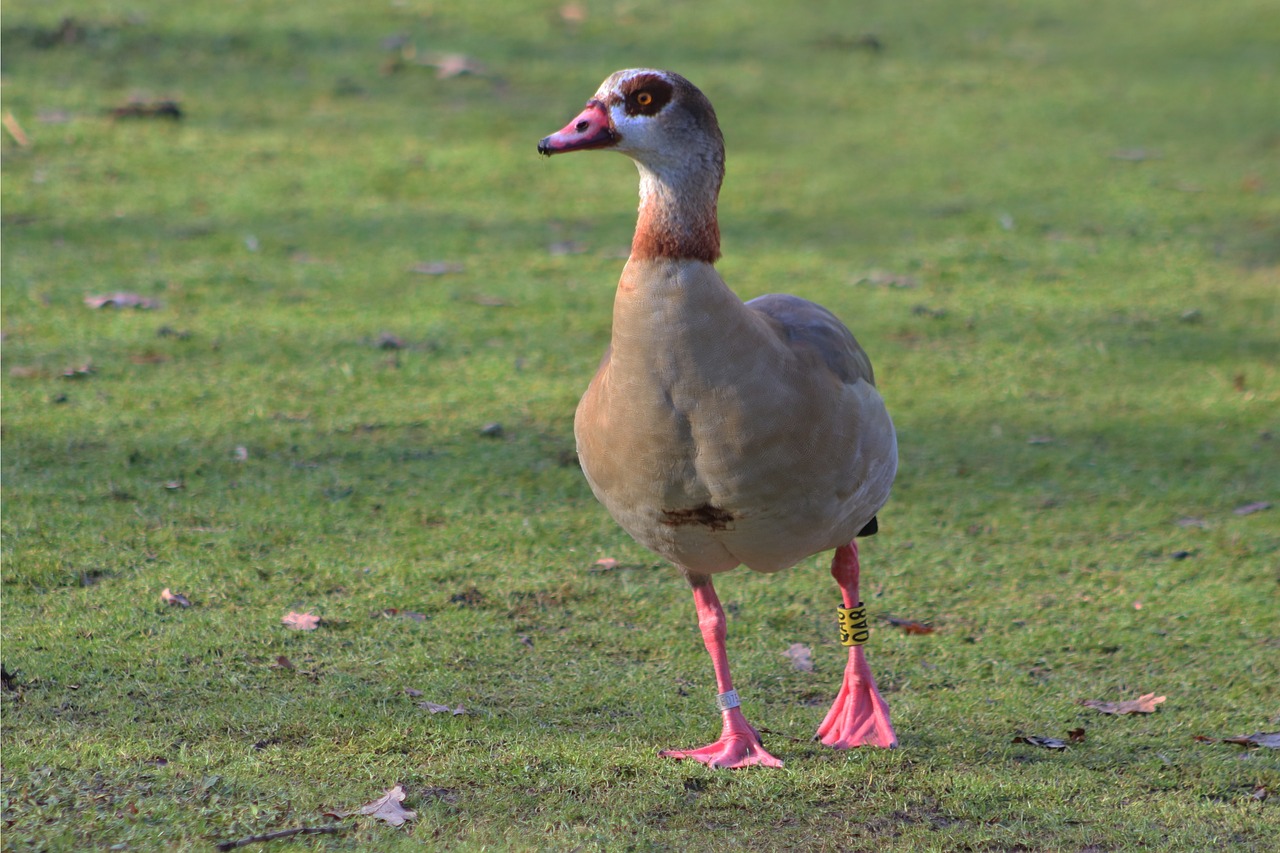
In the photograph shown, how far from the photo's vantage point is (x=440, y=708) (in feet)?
14.5

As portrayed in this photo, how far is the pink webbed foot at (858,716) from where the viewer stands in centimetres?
429

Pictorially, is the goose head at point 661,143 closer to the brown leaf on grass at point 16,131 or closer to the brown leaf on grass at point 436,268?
the brown leaf on grass at point 436,268

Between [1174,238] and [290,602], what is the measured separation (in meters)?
6.96

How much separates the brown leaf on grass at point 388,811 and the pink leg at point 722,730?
818 millimetres

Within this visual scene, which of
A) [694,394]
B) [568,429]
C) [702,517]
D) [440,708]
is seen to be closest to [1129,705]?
[702,517]

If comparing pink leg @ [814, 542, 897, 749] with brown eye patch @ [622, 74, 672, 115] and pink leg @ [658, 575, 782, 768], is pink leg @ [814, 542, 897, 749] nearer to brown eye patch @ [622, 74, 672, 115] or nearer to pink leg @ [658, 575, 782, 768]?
pink leg @ [658, 575, 782, 768]

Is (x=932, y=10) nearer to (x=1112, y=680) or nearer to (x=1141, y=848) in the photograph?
(x=1112, y=680)

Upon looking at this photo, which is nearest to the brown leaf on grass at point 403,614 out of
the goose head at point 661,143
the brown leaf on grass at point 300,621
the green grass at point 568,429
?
the green grass at point 568,429

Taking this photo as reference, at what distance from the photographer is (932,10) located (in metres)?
13.9

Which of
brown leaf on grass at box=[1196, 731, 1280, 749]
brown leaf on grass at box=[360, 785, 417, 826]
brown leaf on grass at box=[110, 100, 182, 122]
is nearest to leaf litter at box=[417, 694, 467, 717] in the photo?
brown leaf on grass at box=[360, 785, 417, 826]

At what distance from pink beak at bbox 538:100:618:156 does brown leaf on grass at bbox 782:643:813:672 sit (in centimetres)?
212

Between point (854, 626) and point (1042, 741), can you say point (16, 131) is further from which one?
point (1042, 741)

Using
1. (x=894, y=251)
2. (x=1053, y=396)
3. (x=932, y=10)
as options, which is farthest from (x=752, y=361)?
(x=932, y=10)

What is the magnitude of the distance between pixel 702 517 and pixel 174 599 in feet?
7.28
